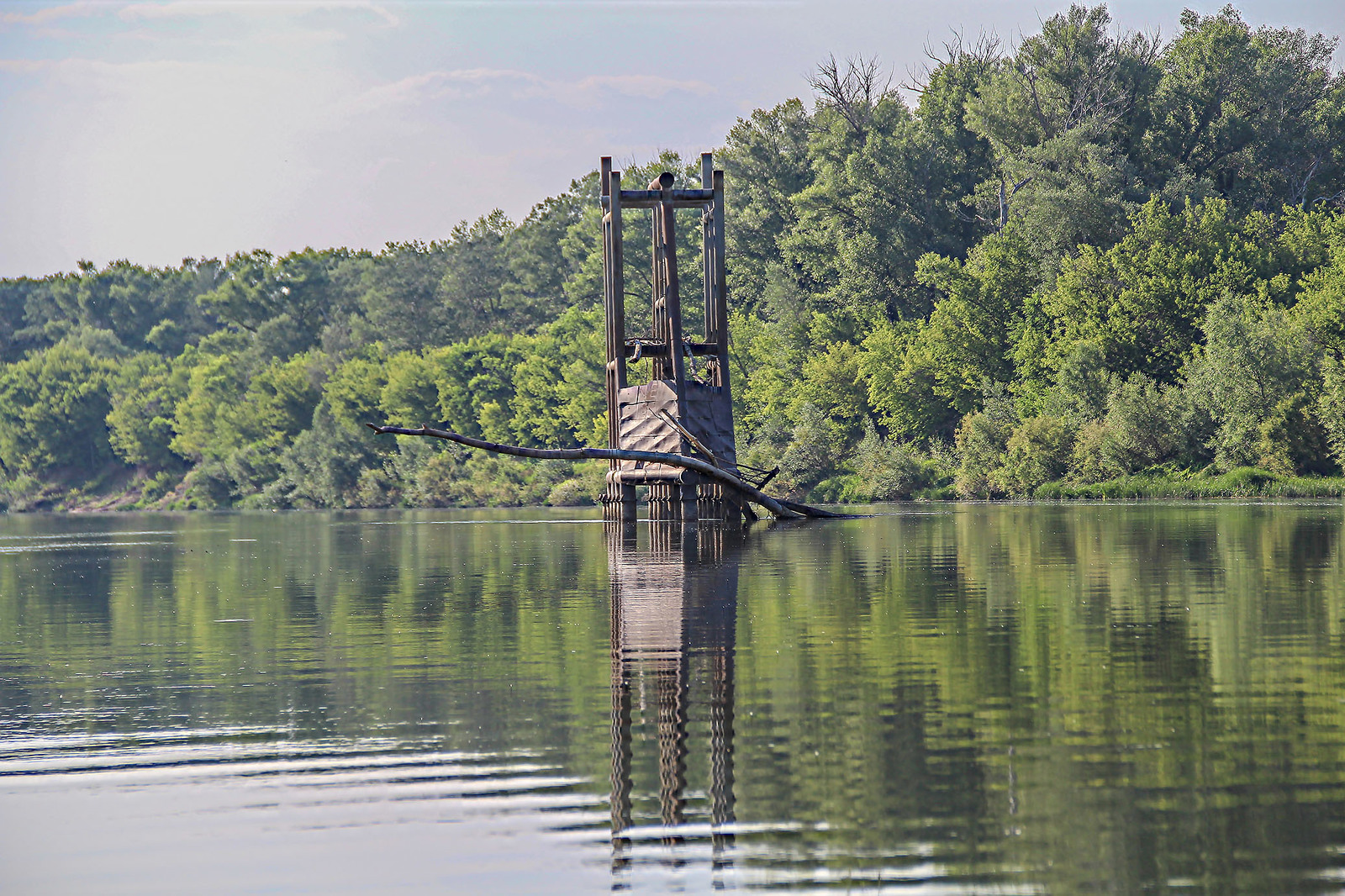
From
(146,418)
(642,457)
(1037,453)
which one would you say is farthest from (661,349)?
(146,418)

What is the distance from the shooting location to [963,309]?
8250 centimetres

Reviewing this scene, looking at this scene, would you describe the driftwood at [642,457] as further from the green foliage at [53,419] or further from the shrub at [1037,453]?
the green foliage at [53,419]

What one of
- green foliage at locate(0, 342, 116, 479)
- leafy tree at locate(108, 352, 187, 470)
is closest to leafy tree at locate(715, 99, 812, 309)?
leafy tree at locate(108, 352, 187, 470)

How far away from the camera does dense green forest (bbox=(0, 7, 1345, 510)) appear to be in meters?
67.9

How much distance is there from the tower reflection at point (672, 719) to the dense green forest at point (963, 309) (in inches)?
1784

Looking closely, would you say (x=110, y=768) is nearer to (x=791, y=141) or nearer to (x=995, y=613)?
(x=995, y=613)

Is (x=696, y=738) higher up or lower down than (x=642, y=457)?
lower down

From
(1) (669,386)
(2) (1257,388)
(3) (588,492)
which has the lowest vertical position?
(3) (588,492)

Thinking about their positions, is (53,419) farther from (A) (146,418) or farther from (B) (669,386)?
(B) (669,386)

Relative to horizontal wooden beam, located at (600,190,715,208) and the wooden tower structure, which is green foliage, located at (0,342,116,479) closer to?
the wooden tower structure

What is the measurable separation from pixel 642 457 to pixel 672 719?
82.2 feet

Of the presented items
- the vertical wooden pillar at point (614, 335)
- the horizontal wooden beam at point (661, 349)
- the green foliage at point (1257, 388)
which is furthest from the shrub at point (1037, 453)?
the vertical wooden pillar at point (614, 335)

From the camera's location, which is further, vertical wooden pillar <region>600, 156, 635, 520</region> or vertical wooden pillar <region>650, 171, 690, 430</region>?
vertical wooden pillar <region>600, 156, 635, 520</region>

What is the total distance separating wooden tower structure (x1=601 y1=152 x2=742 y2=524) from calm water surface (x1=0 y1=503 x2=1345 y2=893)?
20104 mm
